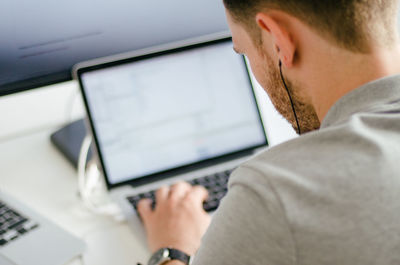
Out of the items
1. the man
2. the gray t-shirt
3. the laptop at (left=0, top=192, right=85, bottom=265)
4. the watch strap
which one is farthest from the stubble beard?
the laptop at (left=0, top=192, right=85, bottom=265)

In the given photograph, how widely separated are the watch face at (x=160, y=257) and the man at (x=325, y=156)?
0.13m

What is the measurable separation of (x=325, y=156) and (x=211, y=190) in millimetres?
334

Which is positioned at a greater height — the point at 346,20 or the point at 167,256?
the point at 346,20

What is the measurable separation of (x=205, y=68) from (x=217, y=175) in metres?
0.19

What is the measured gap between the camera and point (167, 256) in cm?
57

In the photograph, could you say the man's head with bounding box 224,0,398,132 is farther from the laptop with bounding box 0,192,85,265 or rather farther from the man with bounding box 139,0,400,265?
the laptop with bounding box 0,192,85,265

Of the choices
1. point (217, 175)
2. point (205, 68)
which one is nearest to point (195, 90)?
point (205, 68)

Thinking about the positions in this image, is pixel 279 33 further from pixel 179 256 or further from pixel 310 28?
pixel 179 256

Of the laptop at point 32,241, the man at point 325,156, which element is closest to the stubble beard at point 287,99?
the man at point 325,156

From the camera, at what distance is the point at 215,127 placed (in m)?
0.76

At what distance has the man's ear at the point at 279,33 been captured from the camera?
47cm

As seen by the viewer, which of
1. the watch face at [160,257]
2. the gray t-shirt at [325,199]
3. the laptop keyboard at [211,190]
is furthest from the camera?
the laptop keyboard at [211,190]

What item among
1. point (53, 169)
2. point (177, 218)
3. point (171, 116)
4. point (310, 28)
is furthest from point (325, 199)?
point (53, 169)

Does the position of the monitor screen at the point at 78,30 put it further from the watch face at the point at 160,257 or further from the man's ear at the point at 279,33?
the watch face at the point at 160,257
